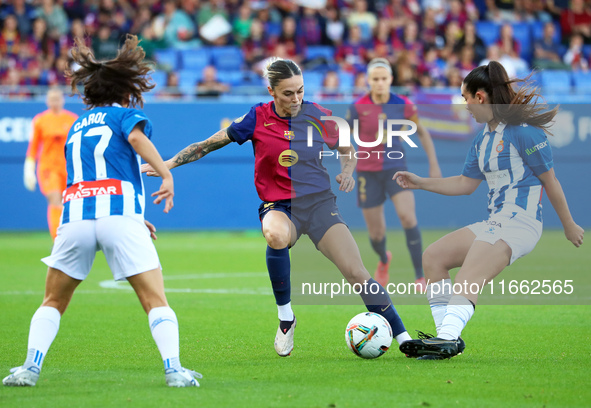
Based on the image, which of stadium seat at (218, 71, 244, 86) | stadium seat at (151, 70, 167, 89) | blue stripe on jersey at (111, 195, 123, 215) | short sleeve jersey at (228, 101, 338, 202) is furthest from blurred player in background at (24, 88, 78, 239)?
blue stripe on jersey at (111, 195, 123, 215)

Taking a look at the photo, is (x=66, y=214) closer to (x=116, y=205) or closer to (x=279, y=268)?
(x=116, y=205)

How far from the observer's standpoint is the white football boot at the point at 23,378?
4.59 m

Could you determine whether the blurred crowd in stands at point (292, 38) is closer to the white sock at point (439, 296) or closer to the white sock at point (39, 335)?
the white sock at point (439, 296)

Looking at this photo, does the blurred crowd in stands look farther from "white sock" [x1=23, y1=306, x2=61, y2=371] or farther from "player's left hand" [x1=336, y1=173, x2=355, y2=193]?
"white sock" [x1=23, y1=306, x2=61, y2=371]

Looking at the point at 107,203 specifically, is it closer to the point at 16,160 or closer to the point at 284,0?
the point at 16,160

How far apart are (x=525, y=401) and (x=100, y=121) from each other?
2834 millimetres

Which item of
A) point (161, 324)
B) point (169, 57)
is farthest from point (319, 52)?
point (161, 324)

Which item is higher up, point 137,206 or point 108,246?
point 137,206

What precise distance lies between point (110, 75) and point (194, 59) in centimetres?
1531

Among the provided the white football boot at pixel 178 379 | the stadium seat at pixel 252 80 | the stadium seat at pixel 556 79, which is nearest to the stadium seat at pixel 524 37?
the stadium seat at pixel 556 79

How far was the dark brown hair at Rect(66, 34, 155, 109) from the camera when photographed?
15.8 ft

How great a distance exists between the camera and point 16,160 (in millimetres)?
→ 17172

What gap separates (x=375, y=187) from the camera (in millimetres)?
10102

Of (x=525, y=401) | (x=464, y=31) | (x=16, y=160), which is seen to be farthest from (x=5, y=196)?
(x=525, y=401)
